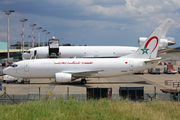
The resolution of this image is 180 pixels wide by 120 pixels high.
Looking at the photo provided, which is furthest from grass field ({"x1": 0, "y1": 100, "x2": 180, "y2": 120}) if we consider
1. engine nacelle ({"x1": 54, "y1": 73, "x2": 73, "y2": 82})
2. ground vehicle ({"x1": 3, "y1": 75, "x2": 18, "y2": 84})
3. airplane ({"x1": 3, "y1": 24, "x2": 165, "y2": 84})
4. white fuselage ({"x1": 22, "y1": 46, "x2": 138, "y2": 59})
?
white fuselage ({"x1": 22, "y1": 46, "x2": 138, "y2": 59})

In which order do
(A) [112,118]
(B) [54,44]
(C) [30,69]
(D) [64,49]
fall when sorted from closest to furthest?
(A) [112,118], (C) [30,69], (D) [64,49], (B) [54,44]

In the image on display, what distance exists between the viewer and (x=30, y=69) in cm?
2931

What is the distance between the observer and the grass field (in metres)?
12.0

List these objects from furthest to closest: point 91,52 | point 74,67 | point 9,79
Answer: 1. point 91,52
2. point 9,79
3. point 74,67

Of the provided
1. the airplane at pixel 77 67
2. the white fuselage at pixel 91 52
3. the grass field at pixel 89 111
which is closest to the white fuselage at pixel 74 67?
the airplane at pixel 77 67

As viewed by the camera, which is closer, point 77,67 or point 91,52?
point 77,67

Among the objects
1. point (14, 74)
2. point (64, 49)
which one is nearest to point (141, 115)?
point (14, 74)

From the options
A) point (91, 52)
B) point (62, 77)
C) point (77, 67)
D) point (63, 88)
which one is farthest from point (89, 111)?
point (91, 52)

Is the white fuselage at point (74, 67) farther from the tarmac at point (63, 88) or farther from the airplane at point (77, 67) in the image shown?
the tarmac at point (63, 88)

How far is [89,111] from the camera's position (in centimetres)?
1328

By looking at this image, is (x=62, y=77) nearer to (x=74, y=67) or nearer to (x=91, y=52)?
(x=74, y=67)

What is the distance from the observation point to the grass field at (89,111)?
1200 centimetres

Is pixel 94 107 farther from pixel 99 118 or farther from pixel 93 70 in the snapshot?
pixel 93 70

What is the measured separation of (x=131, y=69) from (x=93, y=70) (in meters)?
5.58
